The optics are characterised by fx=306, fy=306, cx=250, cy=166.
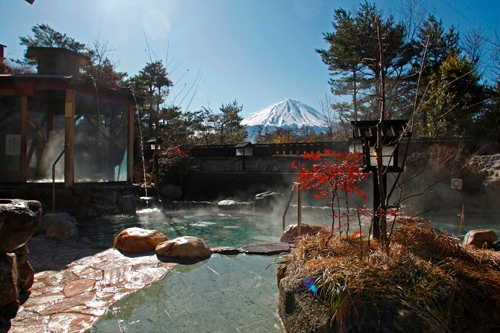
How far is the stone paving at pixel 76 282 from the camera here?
2.59 metres

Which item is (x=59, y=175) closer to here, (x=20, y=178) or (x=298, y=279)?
(x=20, y=178)

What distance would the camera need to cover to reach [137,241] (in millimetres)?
4805

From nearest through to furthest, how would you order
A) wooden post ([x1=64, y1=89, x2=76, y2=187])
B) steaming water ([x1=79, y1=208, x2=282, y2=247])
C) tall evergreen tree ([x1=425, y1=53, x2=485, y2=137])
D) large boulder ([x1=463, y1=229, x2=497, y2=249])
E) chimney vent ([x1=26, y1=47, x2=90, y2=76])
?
large boulder ([x1=463, y1=229, x2=497, y2=249]), steaming water ([x1=79, y1=208, x2=282, y2=247]), wooden post ([x1=64, y1=89, x2=76, y2=187]), chimney vent ([x1=26, y1=47, x2=90, y2=76]), tall evergreen tree ([x1=425, y1=53, x2=485, y2=137])

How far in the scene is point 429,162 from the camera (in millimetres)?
11930

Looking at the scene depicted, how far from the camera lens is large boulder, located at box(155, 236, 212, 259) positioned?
14.3ft

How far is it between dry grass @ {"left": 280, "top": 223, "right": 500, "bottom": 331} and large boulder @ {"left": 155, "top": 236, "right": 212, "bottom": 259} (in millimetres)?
2001

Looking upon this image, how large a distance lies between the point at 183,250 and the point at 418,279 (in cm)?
311

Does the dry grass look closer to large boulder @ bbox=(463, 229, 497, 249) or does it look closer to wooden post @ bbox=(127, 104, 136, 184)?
large boulder @ bbox=(463, 229, 497, 249)

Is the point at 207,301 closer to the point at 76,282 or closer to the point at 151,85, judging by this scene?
the point at 76,282

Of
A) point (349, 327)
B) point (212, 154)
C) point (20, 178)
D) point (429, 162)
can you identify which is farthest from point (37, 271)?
point (212, 154)

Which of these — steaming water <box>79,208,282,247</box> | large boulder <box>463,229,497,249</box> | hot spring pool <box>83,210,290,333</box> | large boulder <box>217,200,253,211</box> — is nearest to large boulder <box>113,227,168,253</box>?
steaming water <box>79,208,282,247</box>

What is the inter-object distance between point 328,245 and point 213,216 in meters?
7.78

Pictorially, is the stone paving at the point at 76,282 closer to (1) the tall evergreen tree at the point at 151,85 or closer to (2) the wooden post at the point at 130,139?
(2) the wooden post at the point at 130,139

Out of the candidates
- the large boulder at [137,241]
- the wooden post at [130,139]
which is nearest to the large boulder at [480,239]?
the large boulder at [137,241]
